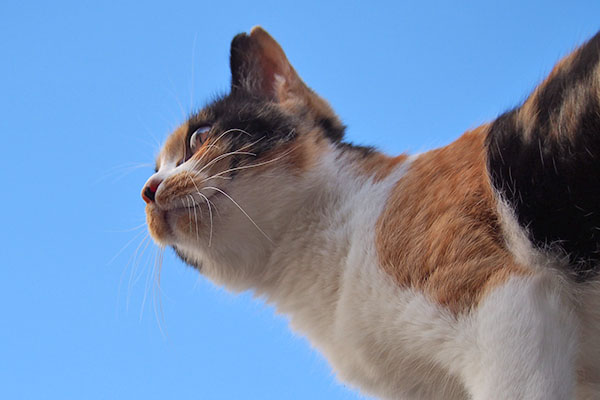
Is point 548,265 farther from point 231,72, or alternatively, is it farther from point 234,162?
point 231,72

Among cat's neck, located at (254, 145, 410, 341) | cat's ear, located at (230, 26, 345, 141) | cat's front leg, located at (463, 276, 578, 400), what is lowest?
cat's front leg, located at (463, 276, 578, 400)

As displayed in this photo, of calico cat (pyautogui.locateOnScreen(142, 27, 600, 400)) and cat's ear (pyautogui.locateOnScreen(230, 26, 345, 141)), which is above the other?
cat's ear (pyautogui.locateOnScreen(230, 26, 345, 141))

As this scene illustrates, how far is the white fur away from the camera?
128 cm

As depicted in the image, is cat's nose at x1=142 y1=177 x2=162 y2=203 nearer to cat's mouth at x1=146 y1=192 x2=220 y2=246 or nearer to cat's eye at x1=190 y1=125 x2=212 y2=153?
cat's mouth at x1=146 y1=192 x2=220 y2=246

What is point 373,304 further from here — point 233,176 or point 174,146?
point 174,146

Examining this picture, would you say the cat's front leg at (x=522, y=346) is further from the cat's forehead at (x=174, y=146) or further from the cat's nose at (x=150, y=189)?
the cat's forehead at (x=174, y=146)

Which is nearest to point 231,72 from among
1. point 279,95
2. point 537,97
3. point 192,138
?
point 279,95

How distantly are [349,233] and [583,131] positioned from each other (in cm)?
62

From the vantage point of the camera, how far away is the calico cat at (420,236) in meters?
1.34

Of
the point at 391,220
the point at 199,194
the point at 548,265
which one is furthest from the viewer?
the point at 199,194

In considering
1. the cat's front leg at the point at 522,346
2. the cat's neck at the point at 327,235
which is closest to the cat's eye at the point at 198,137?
the cat's neck at the point at 327,235

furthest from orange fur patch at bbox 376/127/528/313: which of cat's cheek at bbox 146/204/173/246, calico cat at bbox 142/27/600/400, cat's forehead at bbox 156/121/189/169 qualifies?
cat's forehead at bbox 156/121/189/169

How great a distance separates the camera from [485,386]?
1287mm

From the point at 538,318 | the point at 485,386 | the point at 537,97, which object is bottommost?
the point at 485,386
